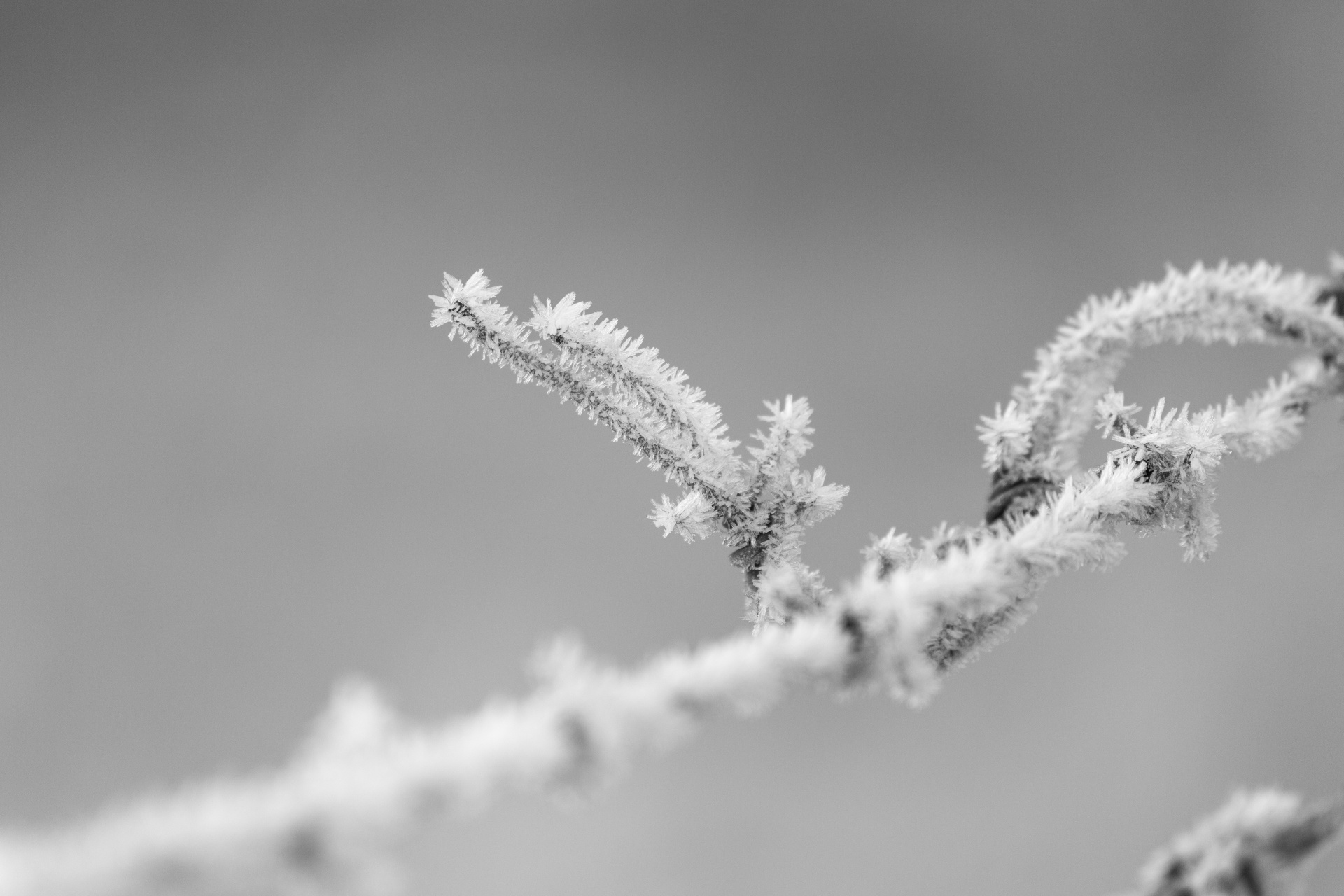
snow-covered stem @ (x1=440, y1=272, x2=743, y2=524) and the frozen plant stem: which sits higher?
snow-covered stem @ (x1=440, y1=272, x2=743, y2=524)

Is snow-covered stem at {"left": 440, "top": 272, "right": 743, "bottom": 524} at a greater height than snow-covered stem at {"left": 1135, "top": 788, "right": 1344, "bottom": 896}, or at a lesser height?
greater

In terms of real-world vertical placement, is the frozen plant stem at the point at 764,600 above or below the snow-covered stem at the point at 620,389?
below

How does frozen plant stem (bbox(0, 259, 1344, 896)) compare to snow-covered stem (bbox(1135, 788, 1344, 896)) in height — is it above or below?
above

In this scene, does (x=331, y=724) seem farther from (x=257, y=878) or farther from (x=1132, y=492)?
(x=1132, y=492)

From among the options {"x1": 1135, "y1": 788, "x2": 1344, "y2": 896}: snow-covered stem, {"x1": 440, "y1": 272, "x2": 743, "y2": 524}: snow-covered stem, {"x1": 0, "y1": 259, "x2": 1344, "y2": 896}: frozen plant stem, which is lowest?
{"x1": 1135, "y1": 788, "x2": 1344, "y2": 896}: snow-covered stem

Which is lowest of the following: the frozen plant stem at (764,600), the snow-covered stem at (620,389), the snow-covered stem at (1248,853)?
the snow-covered stem at (1248,853)

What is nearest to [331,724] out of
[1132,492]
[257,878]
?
[257,878]
